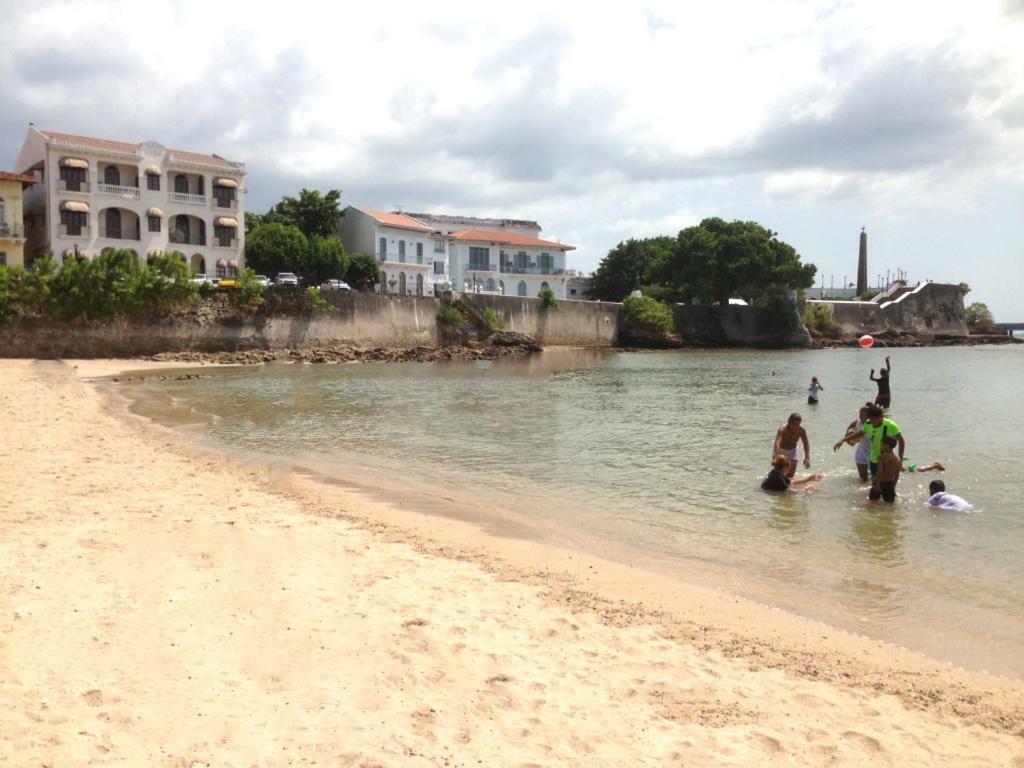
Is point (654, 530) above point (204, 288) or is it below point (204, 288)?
below

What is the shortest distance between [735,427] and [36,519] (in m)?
18.0

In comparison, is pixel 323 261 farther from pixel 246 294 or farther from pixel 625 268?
pixel 625 268

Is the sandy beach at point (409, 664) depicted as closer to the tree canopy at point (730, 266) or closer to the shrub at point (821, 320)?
the tree canopy at point (730, 266)

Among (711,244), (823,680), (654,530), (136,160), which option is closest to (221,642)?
(823,680)

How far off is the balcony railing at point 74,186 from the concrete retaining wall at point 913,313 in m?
66.9

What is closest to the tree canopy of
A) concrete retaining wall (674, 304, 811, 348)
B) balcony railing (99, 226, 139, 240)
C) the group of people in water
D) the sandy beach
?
concrete retaining wall (674, 304, 811, 348)

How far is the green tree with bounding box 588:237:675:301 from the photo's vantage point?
89.6 meters

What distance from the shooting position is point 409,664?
585 centimetres

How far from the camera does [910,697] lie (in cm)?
588

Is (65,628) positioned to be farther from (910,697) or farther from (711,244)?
(711,244)

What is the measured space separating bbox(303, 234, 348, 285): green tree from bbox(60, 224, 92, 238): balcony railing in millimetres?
15024

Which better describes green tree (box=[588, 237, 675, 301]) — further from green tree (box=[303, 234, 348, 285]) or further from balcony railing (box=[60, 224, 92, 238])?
balcony railing (box=[60, 224, 92, 238])

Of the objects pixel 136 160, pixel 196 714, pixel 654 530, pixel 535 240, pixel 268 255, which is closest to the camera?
pixel 196 714

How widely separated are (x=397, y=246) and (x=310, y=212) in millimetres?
9963
